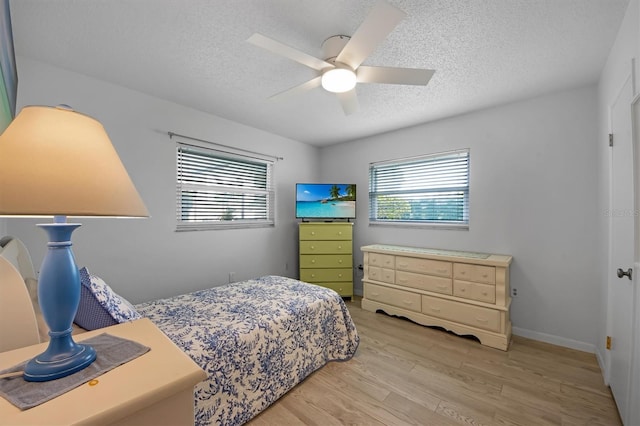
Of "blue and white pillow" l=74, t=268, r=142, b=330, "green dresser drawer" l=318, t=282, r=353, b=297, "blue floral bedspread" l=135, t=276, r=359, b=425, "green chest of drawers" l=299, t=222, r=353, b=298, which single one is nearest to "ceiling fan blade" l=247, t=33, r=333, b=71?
"blue and white pillow" l=74, t=268, r=142, b=330

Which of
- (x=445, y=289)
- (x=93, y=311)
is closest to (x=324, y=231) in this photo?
(x=445, y=289)

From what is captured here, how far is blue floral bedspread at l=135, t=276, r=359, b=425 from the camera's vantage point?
56.7 inches

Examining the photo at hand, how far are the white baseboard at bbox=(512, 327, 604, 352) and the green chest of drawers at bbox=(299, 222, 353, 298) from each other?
77.4 inches

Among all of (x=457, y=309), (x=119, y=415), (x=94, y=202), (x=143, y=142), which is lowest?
(x=457, y=309)

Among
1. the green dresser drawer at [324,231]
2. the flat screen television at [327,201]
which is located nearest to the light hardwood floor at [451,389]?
the green dresser drawer at [324,231]

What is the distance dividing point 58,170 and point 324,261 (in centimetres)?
334

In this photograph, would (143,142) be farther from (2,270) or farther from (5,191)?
(5,191)

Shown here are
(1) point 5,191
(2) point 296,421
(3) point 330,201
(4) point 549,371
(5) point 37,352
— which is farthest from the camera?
(3) point 330,201

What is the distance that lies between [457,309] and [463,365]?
64 cm

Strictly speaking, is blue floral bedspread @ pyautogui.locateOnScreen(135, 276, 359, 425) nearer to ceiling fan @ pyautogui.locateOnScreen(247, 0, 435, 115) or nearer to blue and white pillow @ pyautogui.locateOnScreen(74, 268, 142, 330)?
blue and white pillow @ pyautogui.locateOnScreen(74, 268, 142, 330)

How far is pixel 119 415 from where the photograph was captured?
60 cm

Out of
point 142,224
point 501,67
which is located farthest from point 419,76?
point 142,224

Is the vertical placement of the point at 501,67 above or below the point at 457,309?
above

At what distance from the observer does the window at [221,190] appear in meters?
2.96
